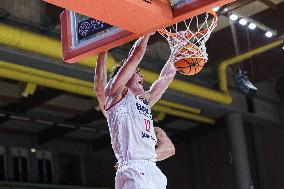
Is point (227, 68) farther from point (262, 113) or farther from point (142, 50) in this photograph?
point (142, 50)

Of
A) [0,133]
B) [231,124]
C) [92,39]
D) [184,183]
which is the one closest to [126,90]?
[92,39]

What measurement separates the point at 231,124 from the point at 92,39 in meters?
12.4

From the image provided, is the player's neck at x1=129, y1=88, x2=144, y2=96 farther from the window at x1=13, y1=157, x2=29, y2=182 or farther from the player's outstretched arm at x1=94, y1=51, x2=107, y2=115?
the window at x1=13, y1=157, x2=29, y2=182

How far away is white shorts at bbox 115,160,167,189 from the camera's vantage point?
546 cm

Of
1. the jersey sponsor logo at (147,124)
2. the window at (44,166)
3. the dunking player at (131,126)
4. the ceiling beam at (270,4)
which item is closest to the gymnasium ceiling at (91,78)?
the ceiling beam at (270,4)

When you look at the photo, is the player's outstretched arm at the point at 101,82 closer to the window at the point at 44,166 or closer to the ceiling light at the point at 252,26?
the ceiling light at the point at 252,26

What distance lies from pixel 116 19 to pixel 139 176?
1492mm

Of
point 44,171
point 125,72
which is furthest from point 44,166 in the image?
point 125,72

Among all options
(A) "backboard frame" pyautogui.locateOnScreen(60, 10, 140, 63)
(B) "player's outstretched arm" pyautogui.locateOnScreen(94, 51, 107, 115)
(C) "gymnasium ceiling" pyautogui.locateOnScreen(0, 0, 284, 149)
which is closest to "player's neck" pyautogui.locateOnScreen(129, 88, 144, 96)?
(B) "player's outstretched arm" pyautogui.locateOnScreen(94, 51, 107, 115)

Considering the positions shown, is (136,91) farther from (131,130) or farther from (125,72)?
(131,130)

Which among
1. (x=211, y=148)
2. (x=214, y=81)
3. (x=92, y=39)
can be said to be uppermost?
(x=214, y=81)

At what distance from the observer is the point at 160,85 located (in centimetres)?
625

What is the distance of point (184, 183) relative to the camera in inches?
826

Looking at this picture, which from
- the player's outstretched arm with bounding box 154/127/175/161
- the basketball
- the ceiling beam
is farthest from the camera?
the ceiling beam
